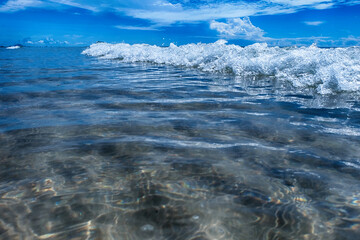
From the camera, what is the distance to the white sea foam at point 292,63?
5953 mm

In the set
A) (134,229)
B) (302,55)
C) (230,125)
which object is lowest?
(134,229)

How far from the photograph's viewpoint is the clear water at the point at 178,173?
1493 millimetres

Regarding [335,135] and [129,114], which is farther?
[129,114]

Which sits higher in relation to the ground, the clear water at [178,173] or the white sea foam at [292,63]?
the white sea foam at [292,63]

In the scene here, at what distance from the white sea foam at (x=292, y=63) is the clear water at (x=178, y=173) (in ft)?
7.92

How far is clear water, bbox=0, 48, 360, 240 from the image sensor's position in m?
1.49

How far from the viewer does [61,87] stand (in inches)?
237

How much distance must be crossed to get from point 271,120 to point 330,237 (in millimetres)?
2233

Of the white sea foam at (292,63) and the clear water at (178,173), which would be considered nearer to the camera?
the clear water at (178,173)

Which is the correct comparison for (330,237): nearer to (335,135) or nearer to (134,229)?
(134,229)

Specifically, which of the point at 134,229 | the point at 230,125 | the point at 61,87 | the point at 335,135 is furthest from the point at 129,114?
the point at 61,87

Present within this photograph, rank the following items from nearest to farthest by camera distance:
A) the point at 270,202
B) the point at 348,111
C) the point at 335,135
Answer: the point at 270,202 → the point at 335,135 → the point at 348,111

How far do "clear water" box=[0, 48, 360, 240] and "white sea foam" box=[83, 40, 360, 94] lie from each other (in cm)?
242

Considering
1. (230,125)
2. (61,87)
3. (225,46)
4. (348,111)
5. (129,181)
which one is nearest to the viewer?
(129,181)
